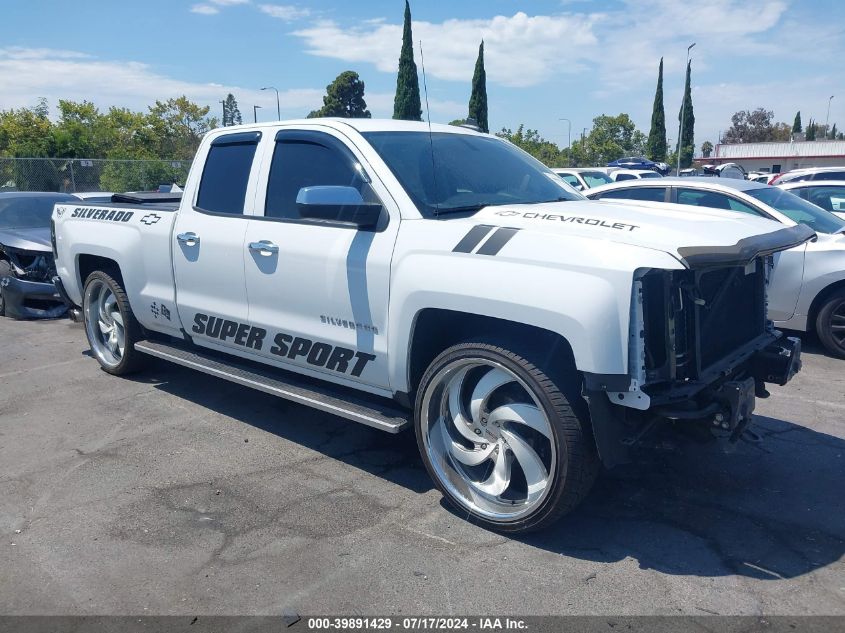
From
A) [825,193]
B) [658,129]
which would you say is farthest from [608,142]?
[825,193]

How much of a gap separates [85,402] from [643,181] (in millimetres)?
6113

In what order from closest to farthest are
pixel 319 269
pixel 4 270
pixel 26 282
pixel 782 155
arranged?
pixel 319 269 < pixel 26 282 < pixel 4 270 < pixel 782 155

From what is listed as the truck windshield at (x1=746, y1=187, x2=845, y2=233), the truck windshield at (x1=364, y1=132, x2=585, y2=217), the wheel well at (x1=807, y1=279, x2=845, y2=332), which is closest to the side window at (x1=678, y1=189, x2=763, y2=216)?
the truck windshield at (x1=746, y1=187, x2=845, y2=233)

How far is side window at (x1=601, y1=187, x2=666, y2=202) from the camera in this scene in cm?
808

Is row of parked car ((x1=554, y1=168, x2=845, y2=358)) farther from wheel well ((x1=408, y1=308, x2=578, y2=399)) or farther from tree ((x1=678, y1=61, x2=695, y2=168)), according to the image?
tree ((x1=678, y1=61, x2=695, y2=168))

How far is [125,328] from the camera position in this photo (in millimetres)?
6156

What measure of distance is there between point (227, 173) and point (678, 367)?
3338mm

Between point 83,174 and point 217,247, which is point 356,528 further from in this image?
point 83,174

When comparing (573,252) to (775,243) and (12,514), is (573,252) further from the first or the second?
(12,514)

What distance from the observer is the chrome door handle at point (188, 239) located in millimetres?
5224

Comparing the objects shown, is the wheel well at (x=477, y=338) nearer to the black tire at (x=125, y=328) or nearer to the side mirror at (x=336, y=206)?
the side mirror at (x=336, y=206)

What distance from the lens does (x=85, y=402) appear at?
5.98m

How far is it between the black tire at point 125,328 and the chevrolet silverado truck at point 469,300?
0.67m

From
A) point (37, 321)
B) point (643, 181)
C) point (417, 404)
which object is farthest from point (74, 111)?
point (417, 404)
